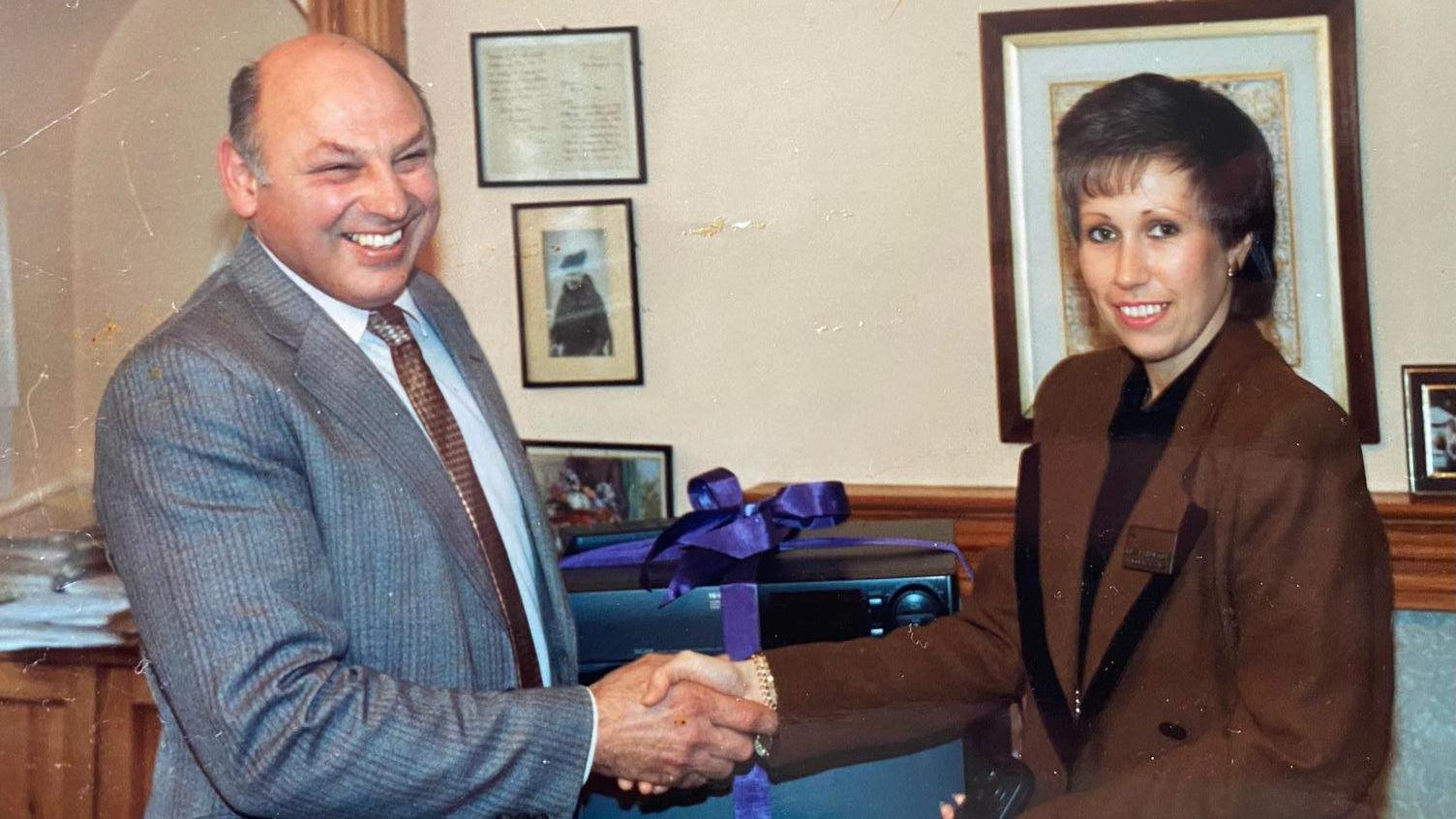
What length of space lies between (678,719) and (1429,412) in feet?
2.58

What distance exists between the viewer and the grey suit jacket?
111 centimetres

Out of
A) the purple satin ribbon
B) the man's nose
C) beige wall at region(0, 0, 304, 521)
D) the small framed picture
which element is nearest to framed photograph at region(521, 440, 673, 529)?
the purple satin ribbon

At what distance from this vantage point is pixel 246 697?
3.63ft

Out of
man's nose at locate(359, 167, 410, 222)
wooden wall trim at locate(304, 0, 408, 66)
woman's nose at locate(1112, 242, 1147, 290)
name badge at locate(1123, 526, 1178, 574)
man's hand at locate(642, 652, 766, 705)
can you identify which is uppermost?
wooden wall trim at locate(304, 0, 408, 66)

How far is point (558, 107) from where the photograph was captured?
Result: 59.4 inches

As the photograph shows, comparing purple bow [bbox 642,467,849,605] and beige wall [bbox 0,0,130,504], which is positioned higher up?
beige wall [bbox 0,0,130,504]

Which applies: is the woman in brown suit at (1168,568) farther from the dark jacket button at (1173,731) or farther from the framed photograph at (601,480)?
the framed photograph at (601,480)

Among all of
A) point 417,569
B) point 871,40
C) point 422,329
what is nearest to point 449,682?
point 417,569

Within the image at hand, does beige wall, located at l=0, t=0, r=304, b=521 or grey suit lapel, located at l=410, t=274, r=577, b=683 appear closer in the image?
grey suit lapel, located at l=410, t=274, r=577, b=683

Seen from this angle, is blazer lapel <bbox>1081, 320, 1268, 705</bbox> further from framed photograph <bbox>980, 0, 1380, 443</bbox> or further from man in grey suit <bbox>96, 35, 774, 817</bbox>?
man in grey suit <bbox>96, 35, 774, 817</bbox>

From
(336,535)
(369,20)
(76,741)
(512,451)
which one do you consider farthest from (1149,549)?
(76,741)

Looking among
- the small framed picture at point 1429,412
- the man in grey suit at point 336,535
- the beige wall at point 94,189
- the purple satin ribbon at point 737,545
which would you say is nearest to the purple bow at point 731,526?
the purple satin ribbon at point 737,545

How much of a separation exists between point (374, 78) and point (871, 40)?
1.75 feet

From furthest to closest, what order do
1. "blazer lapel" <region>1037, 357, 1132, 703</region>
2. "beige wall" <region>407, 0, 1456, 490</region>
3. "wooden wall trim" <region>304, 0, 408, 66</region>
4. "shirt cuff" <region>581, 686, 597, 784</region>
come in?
"wooden wall trim" <region>304, 0, 408, 66</region> < "beige wall" <region>407, 0, 1456, 490</region> < "blazer lapel" <region>1037, 357, 1132, 703</region> < "shirt cuff" <region>581, 686, 597, 784</region>
